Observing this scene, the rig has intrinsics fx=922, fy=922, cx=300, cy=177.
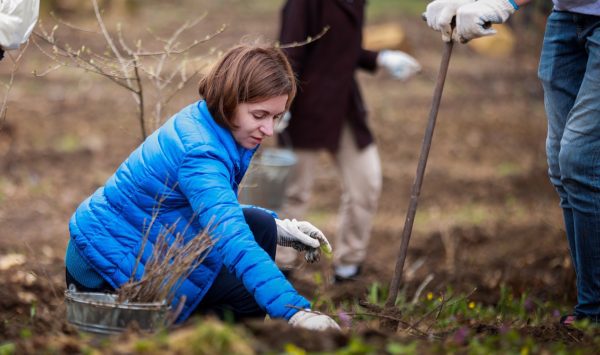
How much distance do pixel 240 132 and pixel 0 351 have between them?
109 centimetres

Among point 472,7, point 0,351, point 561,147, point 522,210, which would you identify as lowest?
point 522,210

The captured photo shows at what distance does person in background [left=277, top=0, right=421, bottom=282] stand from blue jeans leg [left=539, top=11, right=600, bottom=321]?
6.65ft

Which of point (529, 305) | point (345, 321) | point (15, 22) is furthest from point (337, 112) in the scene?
point (15, 22)

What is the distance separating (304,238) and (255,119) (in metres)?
0.49

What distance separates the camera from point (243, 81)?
3.11 metres

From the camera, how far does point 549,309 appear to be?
425cm

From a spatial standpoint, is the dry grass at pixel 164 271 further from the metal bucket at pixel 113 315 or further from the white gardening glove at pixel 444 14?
the white gardening glove at pixel 444 14

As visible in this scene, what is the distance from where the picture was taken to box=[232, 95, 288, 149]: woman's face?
3143mm

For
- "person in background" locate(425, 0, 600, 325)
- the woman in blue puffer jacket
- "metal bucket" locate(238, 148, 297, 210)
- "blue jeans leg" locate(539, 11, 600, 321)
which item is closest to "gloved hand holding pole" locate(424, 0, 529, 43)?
"person in background" locate(425, 0, 600, 325)

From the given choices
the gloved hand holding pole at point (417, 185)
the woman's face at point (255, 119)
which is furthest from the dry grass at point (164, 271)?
the gloved hand holding pole at point (417, 185)

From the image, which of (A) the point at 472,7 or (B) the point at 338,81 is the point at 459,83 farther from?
(A) the point at 472,7

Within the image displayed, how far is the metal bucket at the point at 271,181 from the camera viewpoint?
548cm

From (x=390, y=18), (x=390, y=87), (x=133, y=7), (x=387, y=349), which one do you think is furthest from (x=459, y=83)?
(x=387, y=349)

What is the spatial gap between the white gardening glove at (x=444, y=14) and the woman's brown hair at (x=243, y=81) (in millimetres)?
694
